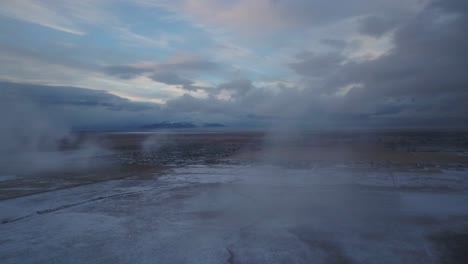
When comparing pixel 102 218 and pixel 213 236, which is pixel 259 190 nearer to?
pixel 213 236

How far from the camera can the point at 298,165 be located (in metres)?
24.1

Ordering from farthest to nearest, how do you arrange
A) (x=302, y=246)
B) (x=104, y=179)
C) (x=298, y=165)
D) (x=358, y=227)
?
1. (x=298, y=165)
2. (x=104, y=179)
3. (x=358, y=227)
4. (x=302, y=246)

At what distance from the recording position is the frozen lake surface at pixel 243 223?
802 centimetres

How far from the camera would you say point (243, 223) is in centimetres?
1023

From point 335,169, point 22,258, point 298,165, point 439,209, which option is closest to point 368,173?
point 335,169

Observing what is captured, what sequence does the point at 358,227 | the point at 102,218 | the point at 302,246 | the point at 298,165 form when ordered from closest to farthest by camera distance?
1. the point at 302,246
2. the point at 358,227
3. the point at 102,218
4. the point at 298,165

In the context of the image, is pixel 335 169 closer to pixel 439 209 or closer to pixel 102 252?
pixel 439 209

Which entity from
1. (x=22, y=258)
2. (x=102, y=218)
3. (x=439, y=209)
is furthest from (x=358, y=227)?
(x=22, y=258)

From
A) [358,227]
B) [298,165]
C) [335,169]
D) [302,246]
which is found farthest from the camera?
[298,165]

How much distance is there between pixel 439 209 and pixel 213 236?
29.2 ft

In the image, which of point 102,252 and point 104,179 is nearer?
point 102,252

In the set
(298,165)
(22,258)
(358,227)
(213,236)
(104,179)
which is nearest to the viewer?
(22,258)

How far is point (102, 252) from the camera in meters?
8.23

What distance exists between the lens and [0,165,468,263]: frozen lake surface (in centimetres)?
802
